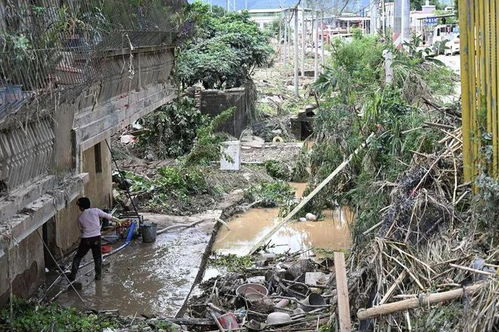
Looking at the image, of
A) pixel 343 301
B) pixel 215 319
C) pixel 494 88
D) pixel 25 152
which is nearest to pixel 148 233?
pixel 215 319

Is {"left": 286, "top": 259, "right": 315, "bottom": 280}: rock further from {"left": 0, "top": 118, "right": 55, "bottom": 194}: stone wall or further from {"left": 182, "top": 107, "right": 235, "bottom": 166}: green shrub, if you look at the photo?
{"left": 182, "top": 107, "right": 235, "bottom": 166}: green shrub

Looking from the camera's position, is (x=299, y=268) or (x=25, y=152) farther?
(x=299, y=268)

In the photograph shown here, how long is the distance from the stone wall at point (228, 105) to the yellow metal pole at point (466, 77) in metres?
19.1

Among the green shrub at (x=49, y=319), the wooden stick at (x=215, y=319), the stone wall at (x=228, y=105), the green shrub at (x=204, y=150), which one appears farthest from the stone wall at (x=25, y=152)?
the stone wall at (x=228, y=105)

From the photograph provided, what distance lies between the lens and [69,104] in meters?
9.05

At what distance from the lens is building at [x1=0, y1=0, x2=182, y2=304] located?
6879 mm

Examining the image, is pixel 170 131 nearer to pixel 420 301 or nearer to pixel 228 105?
pixel 228 105

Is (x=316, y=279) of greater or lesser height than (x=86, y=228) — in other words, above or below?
below

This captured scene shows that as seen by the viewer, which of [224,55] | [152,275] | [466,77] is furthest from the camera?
[224,55]

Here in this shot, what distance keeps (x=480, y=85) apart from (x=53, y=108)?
470 cm

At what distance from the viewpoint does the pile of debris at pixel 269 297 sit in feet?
30.1

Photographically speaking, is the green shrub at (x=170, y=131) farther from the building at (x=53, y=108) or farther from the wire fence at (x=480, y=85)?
the wire fence at (x=480, y=85)

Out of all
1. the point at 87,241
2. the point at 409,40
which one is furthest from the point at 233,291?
the point at 409,40

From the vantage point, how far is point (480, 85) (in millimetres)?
7039
